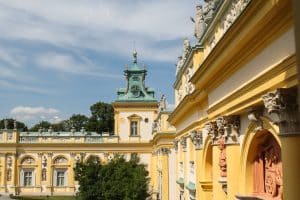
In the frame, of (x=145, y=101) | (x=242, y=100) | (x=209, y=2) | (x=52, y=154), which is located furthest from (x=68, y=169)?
(x=242, y=100)

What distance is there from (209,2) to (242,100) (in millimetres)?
5349

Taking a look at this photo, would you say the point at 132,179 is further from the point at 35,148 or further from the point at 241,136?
the point at 35,148

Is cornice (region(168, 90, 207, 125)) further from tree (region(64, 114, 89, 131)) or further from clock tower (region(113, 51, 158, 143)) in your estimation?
tree (region(64, 114, 89, 131))

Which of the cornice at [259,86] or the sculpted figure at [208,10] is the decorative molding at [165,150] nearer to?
the sculpted figure at [208,10]

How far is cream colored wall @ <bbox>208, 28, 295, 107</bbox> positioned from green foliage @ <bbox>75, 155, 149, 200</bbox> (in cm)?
1980

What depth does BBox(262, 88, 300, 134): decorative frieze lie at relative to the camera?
709 cm

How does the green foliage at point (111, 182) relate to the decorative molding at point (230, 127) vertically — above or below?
below

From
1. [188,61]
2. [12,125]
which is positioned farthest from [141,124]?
[12,125]

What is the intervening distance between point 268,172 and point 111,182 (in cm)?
2306

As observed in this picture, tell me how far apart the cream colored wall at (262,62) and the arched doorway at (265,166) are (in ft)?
4.20

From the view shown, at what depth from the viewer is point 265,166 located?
9.60 metres

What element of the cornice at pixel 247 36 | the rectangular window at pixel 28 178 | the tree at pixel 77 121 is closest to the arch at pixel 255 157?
the cornice at pixel 247 36

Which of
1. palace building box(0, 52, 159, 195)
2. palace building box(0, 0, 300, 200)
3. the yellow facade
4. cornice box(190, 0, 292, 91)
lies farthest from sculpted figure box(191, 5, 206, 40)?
palace building box(0, 52, 159, 195)

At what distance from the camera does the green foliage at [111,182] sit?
30.6 metres
